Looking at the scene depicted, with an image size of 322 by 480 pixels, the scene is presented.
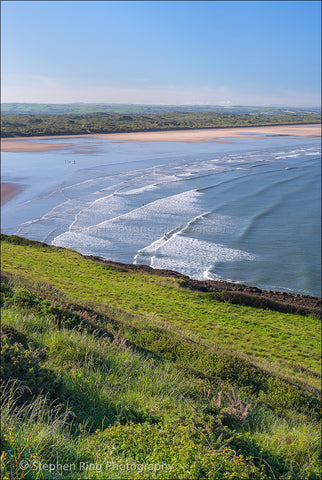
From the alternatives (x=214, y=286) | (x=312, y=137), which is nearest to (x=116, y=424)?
(x=214, y=286)

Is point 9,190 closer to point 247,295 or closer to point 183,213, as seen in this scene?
point 183,213

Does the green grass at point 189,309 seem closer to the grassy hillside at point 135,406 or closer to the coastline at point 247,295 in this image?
the coastline at point 247,295

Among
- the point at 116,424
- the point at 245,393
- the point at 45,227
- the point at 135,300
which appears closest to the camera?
the point at 116,424

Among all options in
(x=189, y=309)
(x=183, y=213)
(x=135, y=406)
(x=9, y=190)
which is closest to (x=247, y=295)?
(x=189, y=309)

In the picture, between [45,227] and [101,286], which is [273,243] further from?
[45,227]

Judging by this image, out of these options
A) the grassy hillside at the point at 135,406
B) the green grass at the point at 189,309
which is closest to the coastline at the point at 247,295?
the green grass at the point at 189,309

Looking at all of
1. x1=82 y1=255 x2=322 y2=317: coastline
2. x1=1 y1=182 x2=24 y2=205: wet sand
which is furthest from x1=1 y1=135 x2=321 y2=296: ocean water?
x1=82 y1=255 x2=322 y2=317: coastline
